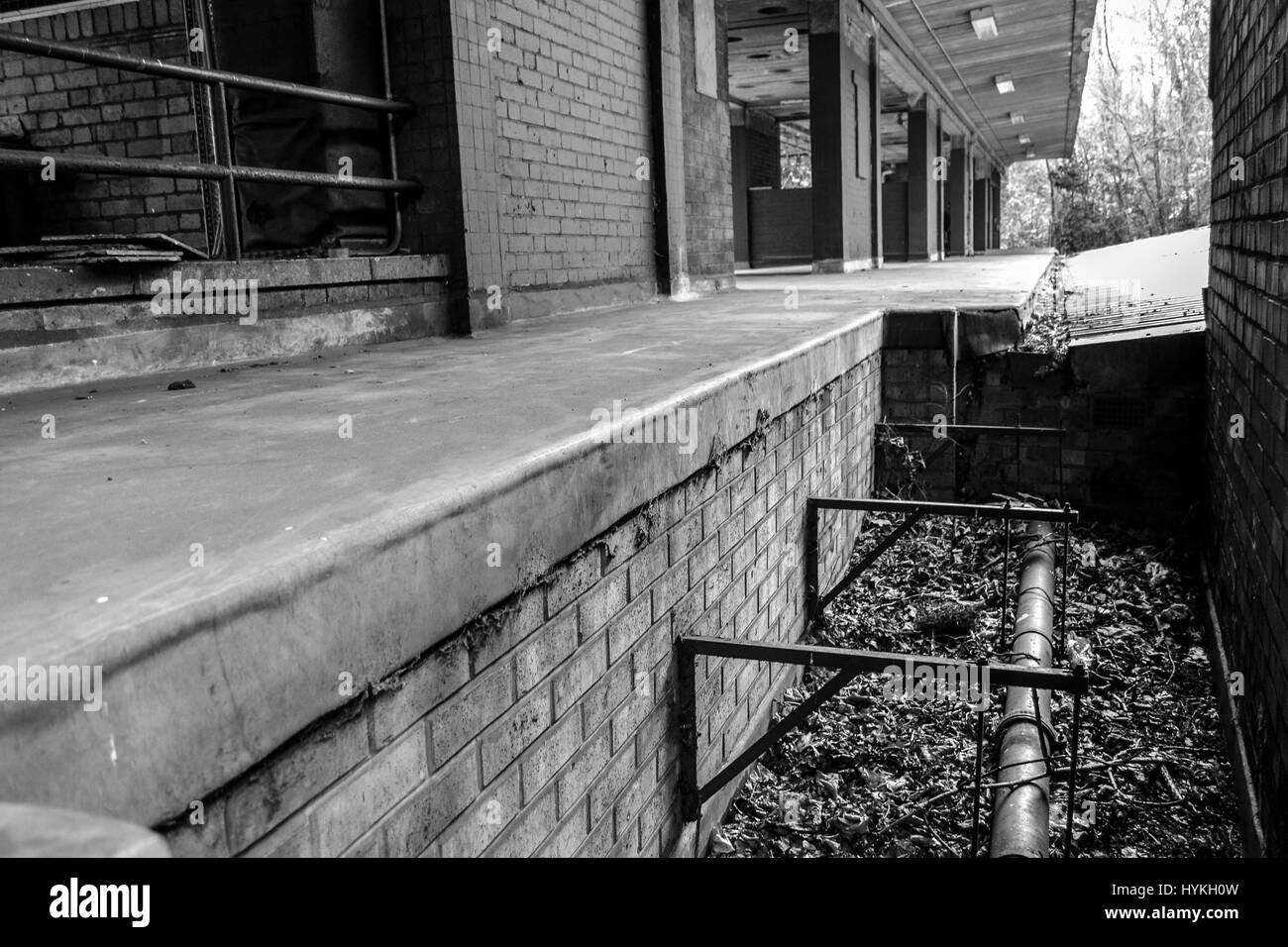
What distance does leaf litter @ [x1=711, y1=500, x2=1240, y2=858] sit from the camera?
314cm

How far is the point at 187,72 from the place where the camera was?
361cm

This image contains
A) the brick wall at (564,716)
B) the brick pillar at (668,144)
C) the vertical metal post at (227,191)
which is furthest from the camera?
the brick pillar at (668,144)

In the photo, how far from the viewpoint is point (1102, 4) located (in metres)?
15.4

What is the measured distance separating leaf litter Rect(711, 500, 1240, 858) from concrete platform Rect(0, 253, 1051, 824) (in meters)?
1.25

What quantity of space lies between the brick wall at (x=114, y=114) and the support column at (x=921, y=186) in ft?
55.1

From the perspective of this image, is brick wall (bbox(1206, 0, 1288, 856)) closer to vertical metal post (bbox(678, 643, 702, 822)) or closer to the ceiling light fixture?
vertical metal post (bbox(678, 643, 702, 822))

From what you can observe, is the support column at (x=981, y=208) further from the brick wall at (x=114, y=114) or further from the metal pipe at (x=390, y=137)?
the metal pipe at (x=390, y=137)

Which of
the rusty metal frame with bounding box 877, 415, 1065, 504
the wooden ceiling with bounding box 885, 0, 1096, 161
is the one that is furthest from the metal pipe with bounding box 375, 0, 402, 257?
the wooden ceiling with bounding box 885, 0, 1096, 161

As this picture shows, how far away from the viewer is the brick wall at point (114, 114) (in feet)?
19.0

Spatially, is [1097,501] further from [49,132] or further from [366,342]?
[49,132]

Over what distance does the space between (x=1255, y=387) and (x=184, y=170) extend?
357 centimetres

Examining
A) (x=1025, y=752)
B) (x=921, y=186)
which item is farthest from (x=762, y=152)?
(x=1025, y=752)

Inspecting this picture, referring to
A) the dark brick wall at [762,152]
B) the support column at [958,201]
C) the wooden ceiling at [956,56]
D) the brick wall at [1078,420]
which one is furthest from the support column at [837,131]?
the support column at [958,201]
